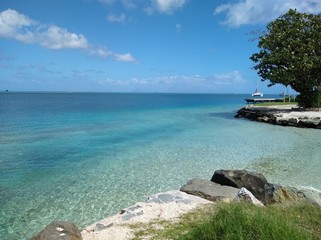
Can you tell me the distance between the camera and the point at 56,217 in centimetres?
970

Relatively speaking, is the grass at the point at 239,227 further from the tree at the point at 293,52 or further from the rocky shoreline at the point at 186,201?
the tree at the point at 293,52

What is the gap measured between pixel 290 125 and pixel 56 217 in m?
29.0

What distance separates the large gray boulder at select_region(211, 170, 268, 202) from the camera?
10.4 metres

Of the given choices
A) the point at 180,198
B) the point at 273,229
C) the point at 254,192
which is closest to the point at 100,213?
the point at 180,198

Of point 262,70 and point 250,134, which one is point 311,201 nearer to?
point 250,134

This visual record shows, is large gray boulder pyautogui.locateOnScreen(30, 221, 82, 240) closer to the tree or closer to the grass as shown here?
the grass

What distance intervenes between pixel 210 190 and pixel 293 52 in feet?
111

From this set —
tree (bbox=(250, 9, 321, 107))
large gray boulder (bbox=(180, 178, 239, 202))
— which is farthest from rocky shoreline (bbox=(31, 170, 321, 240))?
tree (bbox=(250, 9, 321, 107))

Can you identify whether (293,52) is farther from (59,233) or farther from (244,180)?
(59,233)

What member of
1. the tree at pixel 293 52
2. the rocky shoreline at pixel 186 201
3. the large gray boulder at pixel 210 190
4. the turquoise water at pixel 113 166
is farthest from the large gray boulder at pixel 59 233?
the tree at pixel 293 52

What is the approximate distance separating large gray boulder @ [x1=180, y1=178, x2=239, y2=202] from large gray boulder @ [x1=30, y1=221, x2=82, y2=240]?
4423mm

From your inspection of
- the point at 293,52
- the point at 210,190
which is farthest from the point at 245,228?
the point at 293,52

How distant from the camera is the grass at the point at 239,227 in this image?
18.0ft

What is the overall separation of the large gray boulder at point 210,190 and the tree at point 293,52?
103ft
